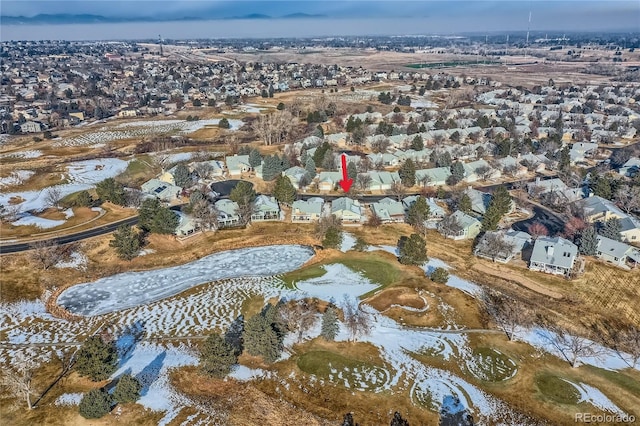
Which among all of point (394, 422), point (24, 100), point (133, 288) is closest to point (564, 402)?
point (394, 422)

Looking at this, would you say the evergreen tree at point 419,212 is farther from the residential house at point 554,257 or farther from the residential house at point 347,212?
the residential house at point 554,257

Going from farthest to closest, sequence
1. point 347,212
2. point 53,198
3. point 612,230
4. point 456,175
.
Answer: point 456,175 < point 53,198 < point 347,212 < point 612,230

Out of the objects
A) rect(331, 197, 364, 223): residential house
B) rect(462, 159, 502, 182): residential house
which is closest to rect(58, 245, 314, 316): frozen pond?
rect(331, 197, 364, 223): residential house

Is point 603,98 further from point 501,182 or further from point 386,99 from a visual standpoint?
point 501,182

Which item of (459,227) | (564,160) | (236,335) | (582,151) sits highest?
(582,151)

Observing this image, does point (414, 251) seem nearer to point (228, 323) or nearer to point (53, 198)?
point (228, 323)

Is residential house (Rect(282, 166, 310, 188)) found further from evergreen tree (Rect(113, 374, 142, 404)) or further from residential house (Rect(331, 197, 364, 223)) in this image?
evergreen tree (Rect(113, 374, 142, 404))

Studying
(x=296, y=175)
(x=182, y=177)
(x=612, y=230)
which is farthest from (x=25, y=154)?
(x=612, y=230)

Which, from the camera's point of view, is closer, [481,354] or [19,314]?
[481,354]
